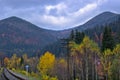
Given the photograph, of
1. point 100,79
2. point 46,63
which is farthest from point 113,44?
point 46,63

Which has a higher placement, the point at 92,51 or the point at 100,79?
the point at 92,51

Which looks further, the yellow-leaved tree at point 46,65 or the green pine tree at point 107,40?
the yellow-leaved tree at point 46,65

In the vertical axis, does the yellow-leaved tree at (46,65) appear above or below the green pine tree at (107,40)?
below

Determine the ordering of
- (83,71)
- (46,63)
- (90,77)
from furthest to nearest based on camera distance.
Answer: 1. (46,63)
2. (83,71)
3. (90,77)

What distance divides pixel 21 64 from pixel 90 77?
119m

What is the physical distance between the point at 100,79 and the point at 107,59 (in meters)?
12.3

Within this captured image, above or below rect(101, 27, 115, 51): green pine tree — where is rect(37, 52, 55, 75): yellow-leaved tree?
below

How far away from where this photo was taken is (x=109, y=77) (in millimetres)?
72688

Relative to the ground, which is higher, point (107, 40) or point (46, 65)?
point (107, 40)

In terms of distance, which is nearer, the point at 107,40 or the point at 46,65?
the point at 107,40

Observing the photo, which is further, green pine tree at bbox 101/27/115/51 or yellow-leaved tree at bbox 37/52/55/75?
yellow-leaved tree at bbox 37/52/55/75

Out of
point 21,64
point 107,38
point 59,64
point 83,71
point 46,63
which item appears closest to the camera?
point 107,38

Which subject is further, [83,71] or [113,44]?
[83,71]

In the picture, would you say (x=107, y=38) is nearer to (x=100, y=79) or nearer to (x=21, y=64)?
(x=100, y=79)
